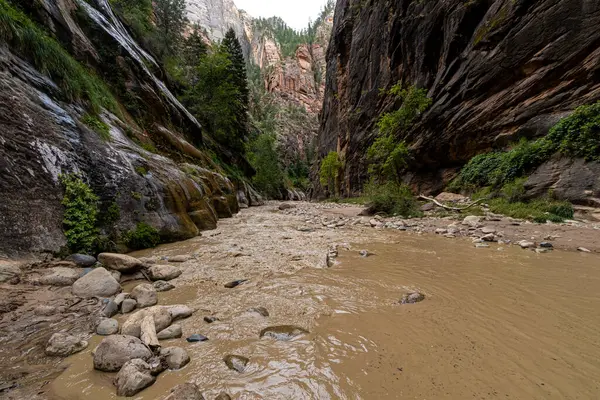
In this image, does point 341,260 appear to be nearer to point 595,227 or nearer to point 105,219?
point 105,219

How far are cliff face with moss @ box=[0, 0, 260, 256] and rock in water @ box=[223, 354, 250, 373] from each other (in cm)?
392

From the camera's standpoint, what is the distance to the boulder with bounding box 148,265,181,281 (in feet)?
12.1

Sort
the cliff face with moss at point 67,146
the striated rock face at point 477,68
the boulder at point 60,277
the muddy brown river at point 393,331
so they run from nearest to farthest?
the muddy brown river at point 393,331
the boulder at point 60,277
the cliff face with moss at point 67,146
the striated rock face at point 477,68

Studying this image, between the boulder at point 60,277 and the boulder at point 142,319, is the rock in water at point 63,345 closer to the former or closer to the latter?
the boulder at point 142,319

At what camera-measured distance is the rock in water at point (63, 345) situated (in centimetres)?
193

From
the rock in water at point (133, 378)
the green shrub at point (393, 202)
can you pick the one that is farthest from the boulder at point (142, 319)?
the green shrub at point (393, 202)

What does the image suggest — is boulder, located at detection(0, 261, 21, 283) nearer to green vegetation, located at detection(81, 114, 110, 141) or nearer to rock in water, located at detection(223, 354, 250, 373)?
rock in water, located at detection(223, 354, 250, 373)

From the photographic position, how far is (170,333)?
86.4 inches

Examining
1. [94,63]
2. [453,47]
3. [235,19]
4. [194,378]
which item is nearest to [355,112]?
[453,47]

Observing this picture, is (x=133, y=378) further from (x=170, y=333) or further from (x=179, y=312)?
(x=179, y=312)

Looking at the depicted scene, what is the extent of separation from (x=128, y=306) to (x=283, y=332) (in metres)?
1.88

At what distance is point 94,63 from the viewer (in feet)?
31.8

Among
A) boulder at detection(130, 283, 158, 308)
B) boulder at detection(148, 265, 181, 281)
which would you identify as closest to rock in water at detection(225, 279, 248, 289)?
boulder at detection(130, 283, 158, 308)

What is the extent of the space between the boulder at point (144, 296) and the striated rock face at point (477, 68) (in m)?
Answer: 14.4
